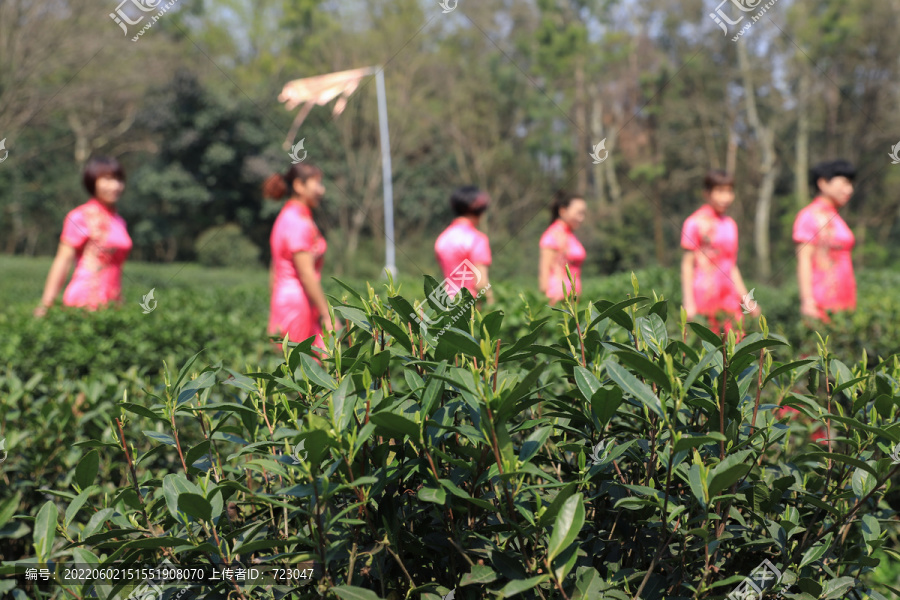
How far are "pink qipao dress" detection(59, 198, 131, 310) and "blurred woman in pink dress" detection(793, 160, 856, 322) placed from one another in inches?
183

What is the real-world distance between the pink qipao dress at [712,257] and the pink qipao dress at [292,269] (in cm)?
259

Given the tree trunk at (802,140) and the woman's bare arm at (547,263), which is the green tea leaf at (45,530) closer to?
the woman's bare arm at (547,263)

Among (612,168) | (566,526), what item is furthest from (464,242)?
(612,168)

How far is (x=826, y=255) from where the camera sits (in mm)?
4891

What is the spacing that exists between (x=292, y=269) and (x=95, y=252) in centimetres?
156

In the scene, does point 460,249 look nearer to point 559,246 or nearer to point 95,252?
point 559,246

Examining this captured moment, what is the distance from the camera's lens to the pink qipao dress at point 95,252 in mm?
4957

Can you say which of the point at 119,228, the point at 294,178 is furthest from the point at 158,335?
the point at 294,178

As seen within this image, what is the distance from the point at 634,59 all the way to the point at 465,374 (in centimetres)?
2949

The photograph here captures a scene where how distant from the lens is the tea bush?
1.15 metres

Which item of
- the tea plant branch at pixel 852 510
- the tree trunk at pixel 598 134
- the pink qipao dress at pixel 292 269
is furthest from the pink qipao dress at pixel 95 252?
the tree trunk at pixel 598 134

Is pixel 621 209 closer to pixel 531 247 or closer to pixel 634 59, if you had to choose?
pixel 531 247

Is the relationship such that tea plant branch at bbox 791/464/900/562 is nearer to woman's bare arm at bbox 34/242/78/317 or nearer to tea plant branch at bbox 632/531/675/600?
tea plant branch at bbox 632/531/675/600

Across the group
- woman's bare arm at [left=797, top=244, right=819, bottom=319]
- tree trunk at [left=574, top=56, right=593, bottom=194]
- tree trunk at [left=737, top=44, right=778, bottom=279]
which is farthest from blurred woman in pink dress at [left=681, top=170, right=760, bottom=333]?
tree trunk at [left=574, top=56, right=593, bottom=194]
